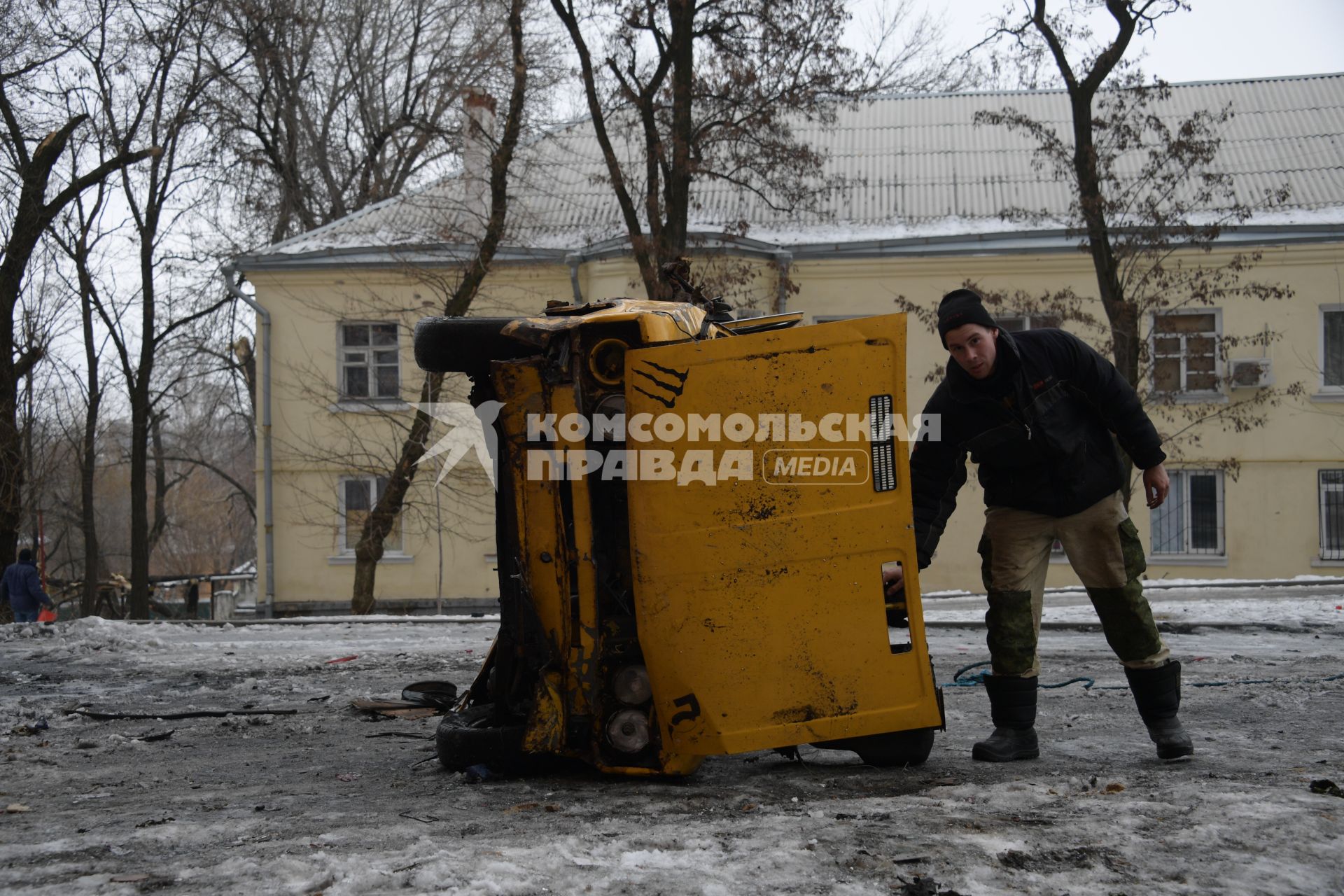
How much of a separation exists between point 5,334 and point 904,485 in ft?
48.0

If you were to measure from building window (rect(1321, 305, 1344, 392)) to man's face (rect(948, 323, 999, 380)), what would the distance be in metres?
16.7

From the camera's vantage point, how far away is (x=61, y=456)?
961 inches

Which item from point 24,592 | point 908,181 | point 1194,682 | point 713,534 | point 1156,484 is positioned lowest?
point 24,592

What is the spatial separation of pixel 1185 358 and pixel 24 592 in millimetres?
15371

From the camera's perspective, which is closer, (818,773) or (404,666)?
(818,773)

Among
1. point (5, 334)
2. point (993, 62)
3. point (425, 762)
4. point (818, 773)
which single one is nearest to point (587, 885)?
point (818, 773)

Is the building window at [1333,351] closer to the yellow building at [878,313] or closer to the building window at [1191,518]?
the yellow building at [878,313]

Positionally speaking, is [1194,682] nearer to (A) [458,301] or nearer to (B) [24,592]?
(A) [458,301]

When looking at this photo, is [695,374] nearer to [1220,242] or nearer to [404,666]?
[404,666]

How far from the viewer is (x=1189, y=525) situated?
1883 cm

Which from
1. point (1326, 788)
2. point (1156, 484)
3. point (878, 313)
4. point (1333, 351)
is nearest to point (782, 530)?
point (1156, 484)

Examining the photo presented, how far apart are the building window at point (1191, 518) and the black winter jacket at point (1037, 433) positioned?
1560 centimetres

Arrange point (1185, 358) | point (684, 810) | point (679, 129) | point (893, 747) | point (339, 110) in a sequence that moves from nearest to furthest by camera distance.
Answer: point (684, 810) < point (893, 747) < point (679, 129) < point (1185, 358) < point (339, 110)

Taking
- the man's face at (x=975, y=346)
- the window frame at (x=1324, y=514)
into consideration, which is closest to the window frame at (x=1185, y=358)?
the window frame at (x=1324, y=514)
